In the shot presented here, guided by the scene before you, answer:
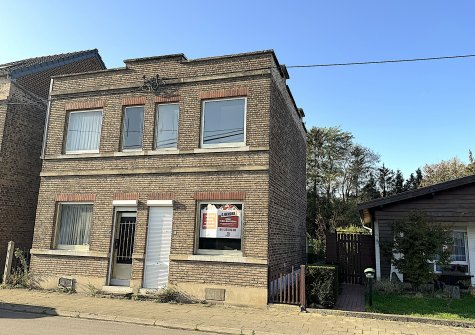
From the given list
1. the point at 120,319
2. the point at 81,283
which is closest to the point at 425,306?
the point at 120,319

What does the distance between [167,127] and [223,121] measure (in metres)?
2.02

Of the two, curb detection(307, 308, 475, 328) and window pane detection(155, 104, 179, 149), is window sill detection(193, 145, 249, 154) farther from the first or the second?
curb detection(307, 308, 475, 328)

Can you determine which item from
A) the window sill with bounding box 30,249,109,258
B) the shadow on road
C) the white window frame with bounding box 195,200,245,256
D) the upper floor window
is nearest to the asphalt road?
the shadow on road

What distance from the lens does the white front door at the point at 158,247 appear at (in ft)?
37.3

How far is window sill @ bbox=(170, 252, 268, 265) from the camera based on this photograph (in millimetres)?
10367

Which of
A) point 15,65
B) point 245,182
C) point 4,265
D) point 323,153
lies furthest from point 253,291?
point 323,153

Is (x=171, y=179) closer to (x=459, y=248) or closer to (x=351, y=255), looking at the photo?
(x=351, y=255)

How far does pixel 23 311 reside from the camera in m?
9.77

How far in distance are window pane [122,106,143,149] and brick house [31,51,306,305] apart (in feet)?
0.12

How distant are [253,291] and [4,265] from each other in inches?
408

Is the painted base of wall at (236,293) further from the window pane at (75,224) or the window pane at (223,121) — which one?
the window pane at (223,121)

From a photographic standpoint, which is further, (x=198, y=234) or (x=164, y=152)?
(x=164, y=152)

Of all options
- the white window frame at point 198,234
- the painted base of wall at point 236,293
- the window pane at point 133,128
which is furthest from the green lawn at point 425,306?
the window pane at point 133,128

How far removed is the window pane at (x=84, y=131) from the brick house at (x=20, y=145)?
9.64 ft
